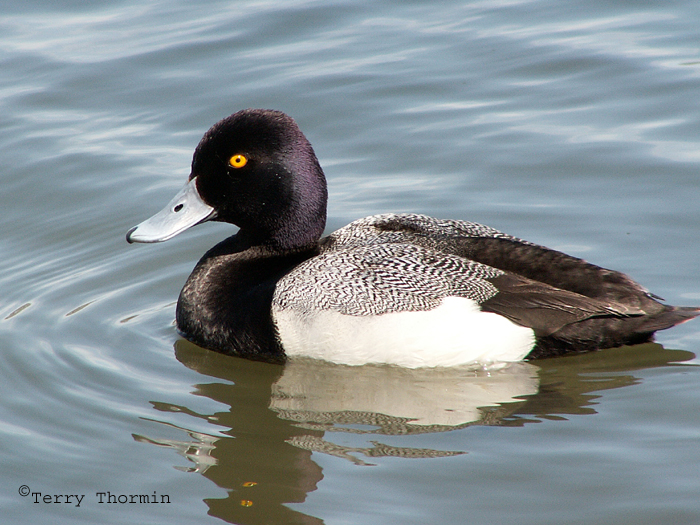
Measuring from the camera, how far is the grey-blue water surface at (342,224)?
16.8 feet

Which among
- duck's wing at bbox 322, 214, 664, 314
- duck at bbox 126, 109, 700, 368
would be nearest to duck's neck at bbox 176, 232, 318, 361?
duck at bbox 126, 109, 700, 368

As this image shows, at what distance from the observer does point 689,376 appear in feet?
19.9

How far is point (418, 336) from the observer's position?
6.07 metres

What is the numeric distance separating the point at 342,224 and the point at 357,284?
6.76ft

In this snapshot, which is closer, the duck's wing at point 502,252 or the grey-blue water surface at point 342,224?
the grey-blue water surface at point 342,224

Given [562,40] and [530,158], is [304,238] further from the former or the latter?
[562,40]

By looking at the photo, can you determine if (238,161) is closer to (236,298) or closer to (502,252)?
(236,298)

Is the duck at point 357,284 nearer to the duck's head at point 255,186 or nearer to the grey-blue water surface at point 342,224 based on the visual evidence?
the duck's head at point 255,186

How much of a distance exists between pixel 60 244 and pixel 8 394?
7.50 feet

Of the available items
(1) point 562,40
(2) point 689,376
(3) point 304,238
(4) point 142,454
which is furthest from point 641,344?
(1) point 562,40
